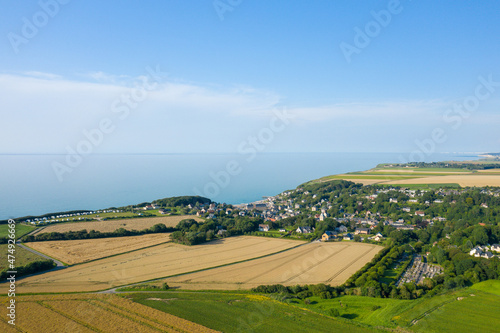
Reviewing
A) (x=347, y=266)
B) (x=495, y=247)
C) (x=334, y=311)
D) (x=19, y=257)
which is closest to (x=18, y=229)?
(x=19, y=257)

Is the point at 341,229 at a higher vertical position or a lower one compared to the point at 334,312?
lower

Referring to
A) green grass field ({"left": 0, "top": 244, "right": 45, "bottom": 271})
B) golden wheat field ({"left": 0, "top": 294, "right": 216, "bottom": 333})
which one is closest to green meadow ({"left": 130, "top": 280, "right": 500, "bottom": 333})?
A: golden wheat field ({"left": 0, "top": 294, "right": 216, "bottom": 333})

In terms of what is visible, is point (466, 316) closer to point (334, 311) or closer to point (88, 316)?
point (334, 311)

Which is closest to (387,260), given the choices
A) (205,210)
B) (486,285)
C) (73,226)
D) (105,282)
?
(486,285)

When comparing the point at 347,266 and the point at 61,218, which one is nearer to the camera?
the point at 347,266

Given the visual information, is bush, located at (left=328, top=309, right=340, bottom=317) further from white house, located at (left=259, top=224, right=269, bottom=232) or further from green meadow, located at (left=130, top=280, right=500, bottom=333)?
white house, located at (left=259, top=224, right=269, bottom=232)

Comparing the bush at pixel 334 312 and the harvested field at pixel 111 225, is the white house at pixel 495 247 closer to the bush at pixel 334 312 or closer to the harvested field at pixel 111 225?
the bush at pixel 334 312
